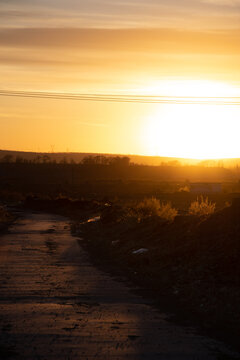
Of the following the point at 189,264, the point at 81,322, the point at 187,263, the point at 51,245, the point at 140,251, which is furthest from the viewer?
the point at 51,245

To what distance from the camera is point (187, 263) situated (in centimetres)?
1518

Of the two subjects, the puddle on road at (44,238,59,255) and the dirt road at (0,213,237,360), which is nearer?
the dirt road at (0,213,237,360)

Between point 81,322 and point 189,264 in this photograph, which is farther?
point 189,264

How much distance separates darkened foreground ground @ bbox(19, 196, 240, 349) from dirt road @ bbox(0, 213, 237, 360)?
66cm

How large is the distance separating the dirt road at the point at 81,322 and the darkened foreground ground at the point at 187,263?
658 mm

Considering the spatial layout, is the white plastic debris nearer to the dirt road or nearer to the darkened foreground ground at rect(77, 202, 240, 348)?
the darkened foreground ground at rect(77, 202, 240, 348)

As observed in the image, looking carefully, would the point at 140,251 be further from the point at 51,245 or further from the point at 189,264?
the point at 51,245

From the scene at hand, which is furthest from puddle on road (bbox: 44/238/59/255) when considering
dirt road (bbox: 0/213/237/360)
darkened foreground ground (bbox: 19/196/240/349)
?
dirt road (bbox: 0/213/237/360)

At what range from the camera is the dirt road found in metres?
7.62

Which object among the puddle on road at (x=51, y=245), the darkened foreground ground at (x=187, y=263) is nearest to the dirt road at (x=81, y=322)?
the darkened foreground ground at (x=187, y=263)

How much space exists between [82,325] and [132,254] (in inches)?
373

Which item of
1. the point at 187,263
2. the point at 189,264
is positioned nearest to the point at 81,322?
the point at 189,264

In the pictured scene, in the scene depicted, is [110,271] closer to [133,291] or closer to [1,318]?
[133,291]

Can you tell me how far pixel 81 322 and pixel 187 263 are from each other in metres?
6.40
